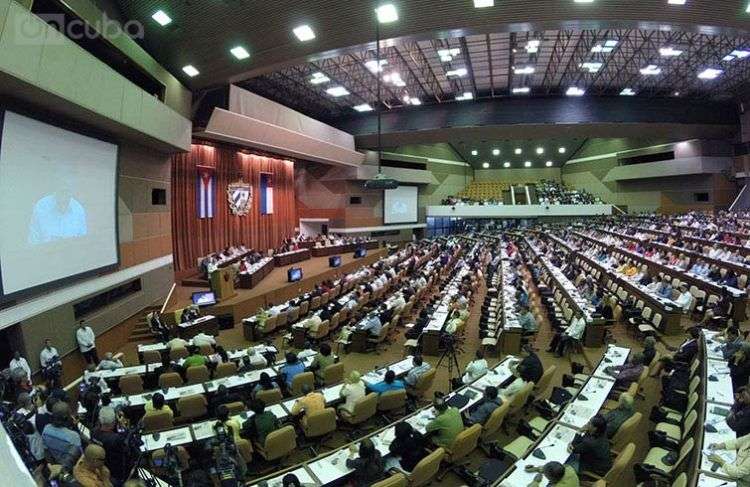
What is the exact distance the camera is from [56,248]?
879 cm

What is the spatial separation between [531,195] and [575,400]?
3503cm

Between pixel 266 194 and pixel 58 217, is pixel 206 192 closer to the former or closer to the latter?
pixel 266 194

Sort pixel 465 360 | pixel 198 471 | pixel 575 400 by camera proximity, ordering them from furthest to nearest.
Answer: pixel 465 360
pixel 575 400
pixel 198 471

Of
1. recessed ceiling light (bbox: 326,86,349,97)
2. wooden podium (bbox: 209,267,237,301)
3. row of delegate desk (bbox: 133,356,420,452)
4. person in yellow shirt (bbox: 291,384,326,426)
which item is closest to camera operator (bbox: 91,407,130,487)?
row of delegate desk (bbox: 133,356,420,452)

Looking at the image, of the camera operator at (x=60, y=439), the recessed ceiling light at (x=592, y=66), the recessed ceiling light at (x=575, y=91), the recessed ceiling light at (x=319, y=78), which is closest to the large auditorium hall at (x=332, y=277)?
the camera operator at (x=60, y=439)

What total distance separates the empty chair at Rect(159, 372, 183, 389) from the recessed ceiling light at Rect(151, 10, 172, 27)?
8504mm

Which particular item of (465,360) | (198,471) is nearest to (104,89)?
(198,471)

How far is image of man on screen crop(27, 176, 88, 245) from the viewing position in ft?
26.7

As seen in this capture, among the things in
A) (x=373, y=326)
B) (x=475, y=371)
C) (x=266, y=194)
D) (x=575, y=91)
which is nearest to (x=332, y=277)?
(x=266, y=194)

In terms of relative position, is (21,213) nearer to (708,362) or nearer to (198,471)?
(198,471)

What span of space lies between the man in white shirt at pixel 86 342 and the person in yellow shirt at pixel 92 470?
250 inches

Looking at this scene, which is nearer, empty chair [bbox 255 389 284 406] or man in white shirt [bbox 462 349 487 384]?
empty chair [bbox 255 389 284 406]

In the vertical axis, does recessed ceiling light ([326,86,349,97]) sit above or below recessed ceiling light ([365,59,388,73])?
below

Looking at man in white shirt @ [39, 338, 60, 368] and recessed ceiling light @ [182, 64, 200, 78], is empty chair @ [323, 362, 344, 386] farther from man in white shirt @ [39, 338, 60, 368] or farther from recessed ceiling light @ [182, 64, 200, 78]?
recessed ceiling light @ [182, 64, 200, 78]
